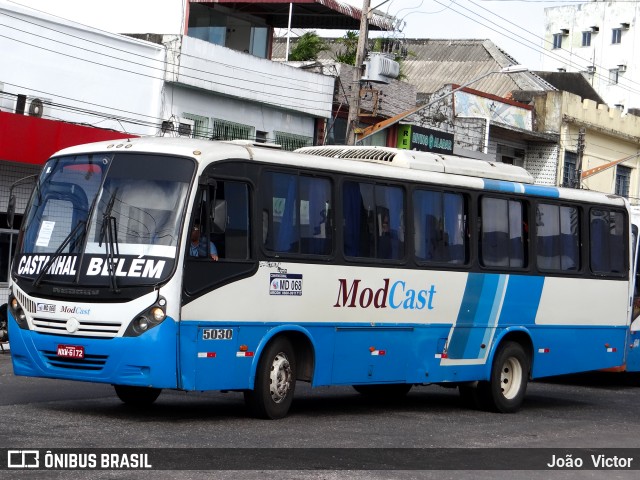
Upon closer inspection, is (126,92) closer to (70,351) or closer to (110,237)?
(110,237)

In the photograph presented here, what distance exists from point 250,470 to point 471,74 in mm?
46078

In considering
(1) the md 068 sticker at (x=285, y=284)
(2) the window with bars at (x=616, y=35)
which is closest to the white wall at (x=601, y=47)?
(2) the window with bars at (x=616, y=35)

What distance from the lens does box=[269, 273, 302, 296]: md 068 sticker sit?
1340 centimetres

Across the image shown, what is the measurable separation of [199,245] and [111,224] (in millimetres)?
873

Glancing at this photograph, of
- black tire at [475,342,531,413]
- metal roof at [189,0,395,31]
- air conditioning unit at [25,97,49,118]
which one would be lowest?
black tire at [475,342,531,413]

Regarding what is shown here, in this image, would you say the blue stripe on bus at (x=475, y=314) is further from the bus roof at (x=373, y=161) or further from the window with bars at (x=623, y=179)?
the window with bars at (x=623, y=179)

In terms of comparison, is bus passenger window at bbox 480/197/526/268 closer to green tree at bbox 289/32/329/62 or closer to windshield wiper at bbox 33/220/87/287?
windshield wiper at bbox 33/220/87/287

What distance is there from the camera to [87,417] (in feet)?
41.7

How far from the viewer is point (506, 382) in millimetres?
16719

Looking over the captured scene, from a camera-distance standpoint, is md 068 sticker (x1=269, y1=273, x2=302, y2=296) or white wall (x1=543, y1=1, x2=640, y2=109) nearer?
md 068 sticker (x1=269, y1=273, x2=302, y2=296)

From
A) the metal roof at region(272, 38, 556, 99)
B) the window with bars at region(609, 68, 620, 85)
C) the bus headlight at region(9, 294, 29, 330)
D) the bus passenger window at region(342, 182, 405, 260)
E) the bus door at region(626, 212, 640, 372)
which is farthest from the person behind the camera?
the window with bars at region(609, 68, 620, 85)

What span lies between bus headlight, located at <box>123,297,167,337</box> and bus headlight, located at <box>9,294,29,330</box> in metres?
1.33

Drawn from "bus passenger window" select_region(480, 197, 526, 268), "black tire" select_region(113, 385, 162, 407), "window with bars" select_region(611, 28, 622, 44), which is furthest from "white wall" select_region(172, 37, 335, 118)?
"window with bars" select_region(611, 28, 622, 44)

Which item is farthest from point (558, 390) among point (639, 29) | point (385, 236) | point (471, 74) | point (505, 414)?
point (639, 29)
